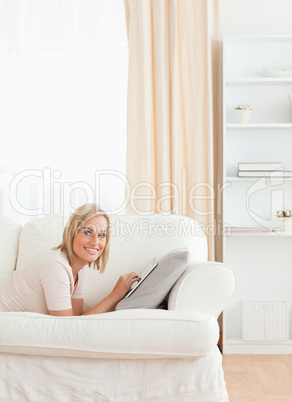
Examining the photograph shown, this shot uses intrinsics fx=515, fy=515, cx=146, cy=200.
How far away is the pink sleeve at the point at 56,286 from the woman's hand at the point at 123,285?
0.27 meters

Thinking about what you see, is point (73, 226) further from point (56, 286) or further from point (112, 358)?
point (112, 358)

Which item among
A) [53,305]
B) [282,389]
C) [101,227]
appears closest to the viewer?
[53,305]

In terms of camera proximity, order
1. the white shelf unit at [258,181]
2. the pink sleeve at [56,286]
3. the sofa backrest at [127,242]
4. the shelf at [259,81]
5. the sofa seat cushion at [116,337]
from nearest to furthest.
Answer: the sofa seat cushion at [116,337] < the pink sleeve at [56,286] < the sofa backrest at [127,242] < the shelf at [259,81] < the white shelf unit at [258,181]

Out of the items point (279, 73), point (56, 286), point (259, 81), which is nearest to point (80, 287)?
point (56, 286)

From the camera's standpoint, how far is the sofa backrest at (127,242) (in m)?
2.45

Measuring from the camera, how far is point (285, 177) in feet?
10.9

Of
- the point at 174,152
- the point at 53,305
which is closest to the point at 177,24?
the point at 174,152

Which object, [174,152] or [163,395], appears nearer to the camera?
[163,395]

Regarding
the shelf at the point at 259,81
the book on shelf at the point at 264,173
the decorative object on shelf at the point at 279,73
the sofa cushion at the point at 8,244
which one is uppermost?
the decorative object on shelf at the point at 279,73

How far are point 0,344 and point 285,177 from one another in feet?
7.05

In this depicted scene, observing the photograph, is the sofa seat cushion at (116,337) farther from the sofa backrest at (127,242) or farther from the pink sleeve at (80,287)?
the sofa backrest at (127,242)

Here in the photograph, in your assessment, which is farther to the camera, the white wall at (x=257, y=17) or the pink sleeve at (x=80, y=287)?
the white wall at (x=257, y=17)

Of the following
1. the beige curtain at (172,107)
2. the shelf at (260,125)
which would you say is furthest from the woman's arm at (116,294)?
the shelf at (260,125)

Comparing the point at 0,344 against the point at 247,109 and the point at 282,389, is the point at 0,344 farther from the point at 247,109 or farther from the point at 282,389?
the point at 247,109
